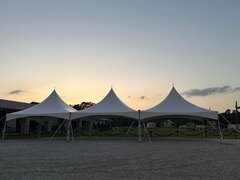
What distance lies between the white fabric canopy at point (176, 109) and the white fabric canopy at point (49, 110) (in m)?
5.00

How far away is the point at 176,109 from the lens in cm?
1780

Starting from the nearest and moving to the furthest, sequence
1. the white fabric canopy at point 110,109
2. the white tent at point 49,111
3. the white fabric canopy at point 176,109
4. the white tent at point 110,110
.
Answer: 1. the white fabric canopy at point 176,109
2. the white tent at point 110,110
3. the white fabric canopy at point 110,109
4. the white tent at point 49,111

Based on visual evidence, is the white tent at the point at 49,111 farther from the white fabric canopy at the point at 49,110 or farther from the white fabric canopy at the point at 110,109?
the white fabric canopy at the point at 110,109

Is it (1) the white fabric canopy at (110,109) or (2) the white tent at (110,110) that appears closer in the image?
(2) the white tent at (110,110)

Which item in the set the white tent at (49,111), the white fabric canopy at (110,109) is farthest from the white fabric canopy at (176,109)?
the white tent at (49,111)

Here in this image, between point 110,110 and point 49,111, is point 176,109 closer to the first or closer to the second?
point 110,110

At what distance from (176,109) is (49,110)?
773cm

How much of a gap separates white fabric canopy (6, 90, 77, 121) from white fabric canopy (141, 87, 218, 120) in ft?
16.4

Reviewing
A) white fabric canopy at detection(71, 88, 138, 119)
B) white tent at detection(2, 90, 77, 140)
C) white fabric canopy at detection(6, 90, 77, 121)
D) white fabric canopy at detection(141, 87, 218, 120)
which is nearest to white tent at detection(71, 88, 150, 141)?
white fabric canopy at detection(71, 88, 138, 119)

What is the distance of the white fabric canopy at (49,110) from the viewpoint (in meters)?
18.3

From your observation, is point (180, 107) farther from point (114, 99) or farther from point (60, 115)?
point (60, 115)

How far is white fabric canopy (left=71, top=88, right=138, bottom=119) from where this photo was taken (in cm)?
1742

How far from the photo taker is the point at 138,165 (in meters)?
8.01

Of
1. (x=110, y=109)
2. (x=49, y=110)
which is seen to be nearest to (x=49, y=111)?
(x=49, y=110)
